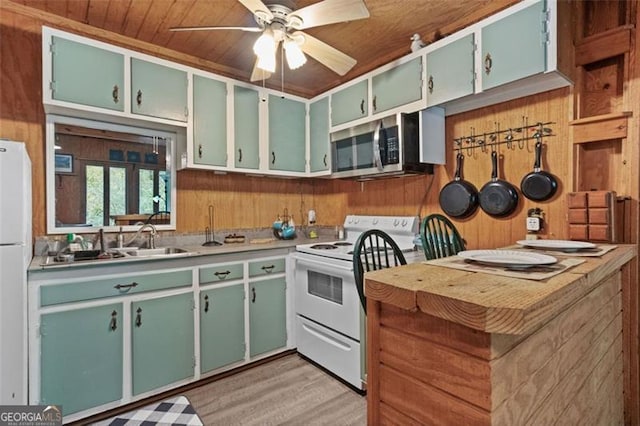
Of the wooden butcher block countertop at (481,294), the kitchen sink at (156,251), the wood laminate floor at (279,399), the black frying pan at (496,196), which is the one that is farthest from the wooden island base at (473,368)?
the kitchen sink at (156,251)

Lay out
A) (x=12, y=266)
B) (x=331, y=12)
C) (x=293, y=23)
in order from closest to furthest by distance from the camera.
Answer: (x=12, y=266) < (x=331, y=12) < (x=293, y=23)

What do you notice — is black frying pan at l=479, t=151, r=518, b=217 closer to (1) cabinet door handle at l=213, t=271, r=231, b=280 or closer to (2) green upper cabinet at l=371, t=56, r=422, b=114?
(2) green upper cabinet at l=371, t=56, r=422, b=114

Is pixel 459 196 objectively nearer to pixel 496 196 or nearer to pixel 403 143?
pixel 496 196

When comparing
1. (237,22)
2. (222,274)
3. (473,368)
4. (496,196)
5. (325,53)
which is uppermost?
(237,22)

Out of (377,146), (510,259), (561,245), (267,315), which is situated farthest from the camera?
(267,315)

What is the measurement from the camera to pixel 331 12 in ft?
5.70

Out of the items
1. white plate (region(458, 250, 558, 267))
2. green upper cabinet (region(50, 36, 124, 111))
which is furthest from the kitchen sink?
white plate (region(458, 250, 558, 267))

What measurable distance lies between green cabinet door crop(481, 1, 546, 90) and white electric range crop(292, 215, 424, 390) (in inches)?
46.5

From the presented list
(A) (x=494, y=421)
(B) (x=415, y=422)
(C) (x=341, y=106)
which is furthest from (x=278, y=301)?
(A) (x=494, y=421)

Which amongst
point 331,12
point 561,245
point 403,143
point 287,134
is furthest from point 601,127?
point 287,134

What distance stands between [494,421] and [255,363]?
87.0 inches

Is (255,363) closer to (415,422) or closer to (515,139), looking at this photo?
(415,422)

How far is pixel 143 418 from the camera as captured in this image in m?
1.24

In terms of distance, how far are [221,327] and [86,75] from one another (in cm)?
190
